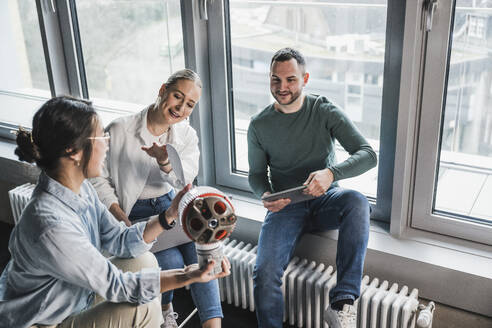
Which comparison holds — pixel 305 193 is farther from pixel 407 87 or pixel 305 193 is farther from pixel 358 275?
pixel 407 87

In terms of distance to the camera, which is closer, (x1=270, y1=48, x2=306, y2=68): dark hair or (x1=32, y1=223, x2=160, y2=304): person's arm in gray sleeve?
(x1=32, y1=223, x2=160, y2=304): person's arm in gray sleeve

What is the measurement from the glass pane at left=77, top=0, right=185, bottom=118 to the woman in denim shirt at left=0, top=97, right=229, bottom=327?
1190 millimetres

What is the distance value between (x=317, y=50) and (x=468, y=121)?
685mm

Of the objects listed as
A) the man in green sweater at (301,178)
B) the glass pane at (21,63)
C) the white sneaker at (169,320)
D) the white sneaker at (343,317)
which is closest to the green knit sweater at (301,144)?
the man in green sweater at (301,178)

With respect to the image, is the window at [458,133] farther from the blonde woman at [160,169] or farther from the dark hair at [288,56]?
the blonde woman at [160,169]

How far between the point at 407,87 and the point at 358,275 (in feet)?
2.39

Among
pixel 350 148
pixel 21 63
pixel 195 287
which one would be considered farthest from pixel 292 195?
pixel 21 63

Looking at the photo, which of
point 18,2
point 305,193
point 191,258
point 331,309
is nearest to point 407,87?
point 305,193

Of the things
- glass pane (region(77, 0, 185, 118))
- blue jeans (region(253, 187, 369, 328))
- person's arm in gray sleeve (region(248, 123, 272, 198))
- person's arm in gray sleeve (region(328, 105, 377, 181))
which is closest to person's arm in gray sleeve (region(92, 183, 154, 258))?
blue jeans (region(253, 187, 369, 328))

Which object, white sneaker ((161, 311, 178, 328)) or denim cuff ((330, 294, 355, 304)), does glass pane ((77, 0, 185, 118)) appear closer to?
white sneaker ((161, 311, 178, 328))

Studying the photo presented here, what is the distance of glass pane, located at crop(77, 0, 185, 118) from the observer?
253cm

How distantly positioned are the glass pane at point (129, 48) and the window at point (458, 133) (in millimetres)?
1220

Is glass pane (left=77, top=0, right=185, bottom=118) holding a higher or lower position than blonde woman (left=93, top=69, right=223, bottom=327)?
higher

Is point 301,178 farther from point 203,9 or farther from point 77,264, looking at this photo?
point 77,264
